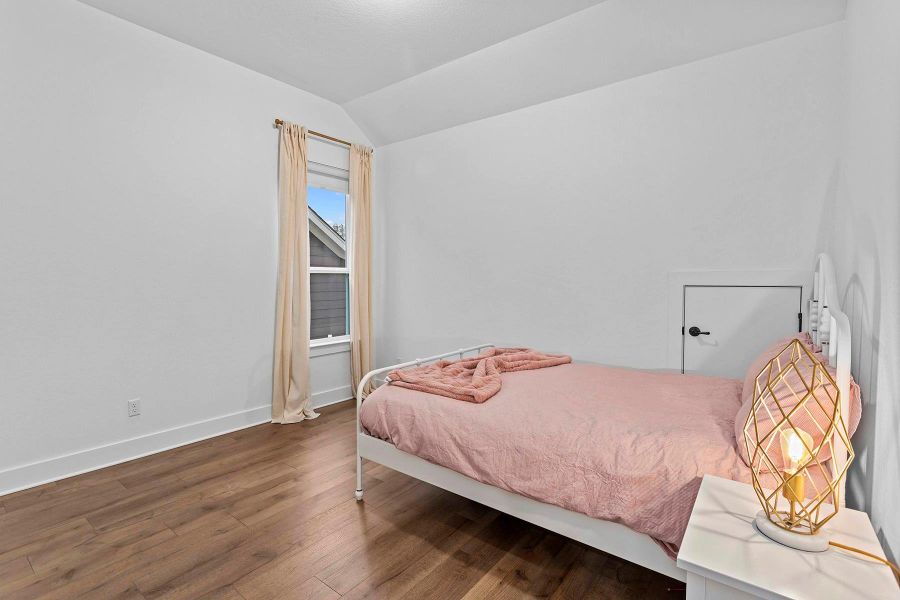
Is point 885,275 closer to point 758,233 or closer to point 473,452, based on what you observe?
point 473,452

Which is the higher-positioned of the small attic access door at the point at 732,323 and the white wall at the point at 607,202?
the white wall at the point at 607,202

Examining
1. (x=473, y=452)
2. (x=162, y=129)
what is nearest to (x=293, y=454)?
(x=473, y=452)

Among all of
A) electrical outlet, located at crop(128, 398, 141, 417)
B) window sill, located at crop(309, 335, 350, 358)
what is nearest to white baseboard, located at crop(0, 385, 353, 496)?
electrical outlet, located at crop(128, 398, 141, 417)

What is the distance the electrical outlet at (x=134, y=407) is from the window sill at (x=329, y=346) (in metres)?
1.32

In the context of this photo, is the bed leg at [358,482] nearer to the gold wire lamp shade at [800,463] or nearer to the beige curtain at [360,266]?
the gold wire lamp shade at [800,463]

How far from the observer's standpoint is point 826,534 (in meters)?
1.07

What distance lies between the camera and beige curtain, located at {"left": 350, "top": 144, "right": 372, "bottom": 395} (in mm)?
4270

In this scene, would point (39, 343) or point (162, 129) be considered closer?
point (39, 343)

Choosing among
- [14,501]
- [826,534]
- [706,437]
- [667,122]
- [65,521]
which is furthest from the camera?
[667,122]

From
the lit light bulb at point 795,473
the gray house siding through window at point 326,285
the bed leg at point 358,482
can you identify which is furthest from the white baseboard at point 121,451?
the lit light bulb at point 795,473

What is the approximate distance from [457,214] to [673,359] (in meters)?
2.11

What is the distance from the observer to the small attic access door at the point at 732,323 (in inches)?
103

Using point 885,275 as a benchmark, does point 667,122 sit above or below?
above

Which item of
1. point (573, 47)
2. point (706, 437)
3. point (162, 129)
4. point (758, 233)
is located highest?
point (573, 47)
